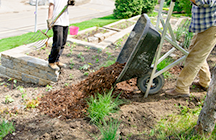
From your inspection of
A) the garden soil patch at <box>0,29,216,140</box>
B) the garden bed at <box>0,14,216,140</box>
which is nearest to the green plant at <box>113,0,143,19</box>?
the garden bed at <box>0,14,216,140</box>

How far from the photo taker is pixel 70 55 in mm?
4992

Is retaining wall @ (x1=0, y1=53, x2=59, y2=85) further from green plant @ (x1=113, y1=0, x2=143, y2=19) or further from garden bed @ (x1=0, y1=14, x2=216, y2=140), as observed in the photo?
green plant @ (x1=113, y1=0, x2=143, y2=19)

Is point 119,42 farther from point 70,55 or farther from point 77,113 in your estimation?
point 77,113

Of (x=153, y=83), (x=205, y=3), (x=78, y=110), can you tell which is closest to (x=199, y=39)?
(x=205, y=3)

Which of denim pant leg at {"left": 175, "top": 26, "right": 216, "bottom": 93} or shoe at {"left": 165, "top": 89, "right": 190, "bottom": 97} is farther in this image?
shoe at {"left": 165, "top": 89, "right": 190, "bottom": 97}

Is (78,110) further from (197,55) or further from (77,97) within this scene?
(197,55)

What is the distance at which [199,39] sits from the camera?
2.66 m

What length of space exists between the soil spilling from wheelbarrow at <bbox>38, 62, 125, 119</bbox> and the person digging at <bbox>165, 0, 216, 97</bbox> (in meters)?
1.05

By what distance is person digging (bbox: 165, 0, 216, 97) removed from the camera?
246cm

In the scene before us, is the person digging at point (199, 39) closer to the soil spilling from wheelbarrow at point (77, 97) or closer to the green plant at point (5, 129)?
the soil spilling from wheelbarrow at point (77, 97)

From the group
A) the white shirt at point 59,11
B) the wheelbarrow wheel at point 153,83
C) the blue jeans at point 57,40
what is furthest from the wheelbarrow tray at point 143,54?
the white shirt at point 59,11

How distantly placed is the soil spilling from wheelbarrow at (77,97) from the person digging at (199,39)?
41.3 inches

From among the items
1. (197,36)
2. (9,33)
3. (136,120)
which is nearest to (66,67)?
(136,120)

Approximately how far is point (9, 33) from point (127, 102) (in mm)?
7906
